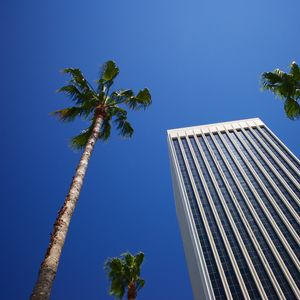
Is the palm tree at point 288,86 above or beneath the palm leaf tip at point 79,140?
above

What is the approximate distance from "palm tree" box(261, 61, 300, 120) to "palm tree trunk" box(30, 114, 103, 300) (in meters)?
13.1

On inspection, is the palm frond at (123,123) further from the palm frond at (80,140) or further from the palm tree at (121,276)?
the palm tree at (121,276)

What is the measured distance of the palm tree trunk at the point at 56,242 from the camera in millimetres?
6114

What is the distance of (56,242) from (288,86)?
663 inches

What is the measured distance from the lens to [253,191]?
7444 centimetres

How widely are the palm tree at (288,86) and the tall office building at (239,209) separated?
158 feet

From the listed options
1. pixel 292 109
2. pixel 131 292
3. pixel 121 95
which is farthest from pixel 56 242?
pixel 131 292

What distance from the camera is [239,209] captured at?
70688 millimetres

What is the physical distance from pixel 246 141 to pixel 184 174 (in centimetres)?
2427

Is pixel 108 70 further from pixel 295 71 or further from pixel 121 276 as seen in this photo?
pixel 121 276

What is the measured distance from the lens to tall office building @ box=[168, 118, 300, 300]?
57.4 m

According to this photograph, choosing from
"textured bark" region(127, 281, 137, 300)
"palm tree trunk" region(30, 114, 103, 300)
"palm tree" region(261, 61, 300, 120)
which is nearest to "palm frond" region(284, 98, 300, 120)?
"palm tree" region(261, 61, 300, 120)

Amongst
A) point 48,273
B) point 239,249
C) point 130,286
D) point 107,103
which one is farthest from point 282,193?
point 48,273

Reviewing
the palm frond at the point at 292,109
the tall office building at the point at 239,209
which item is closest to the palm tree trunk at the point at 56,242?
the palm frond at the point at 292,109
